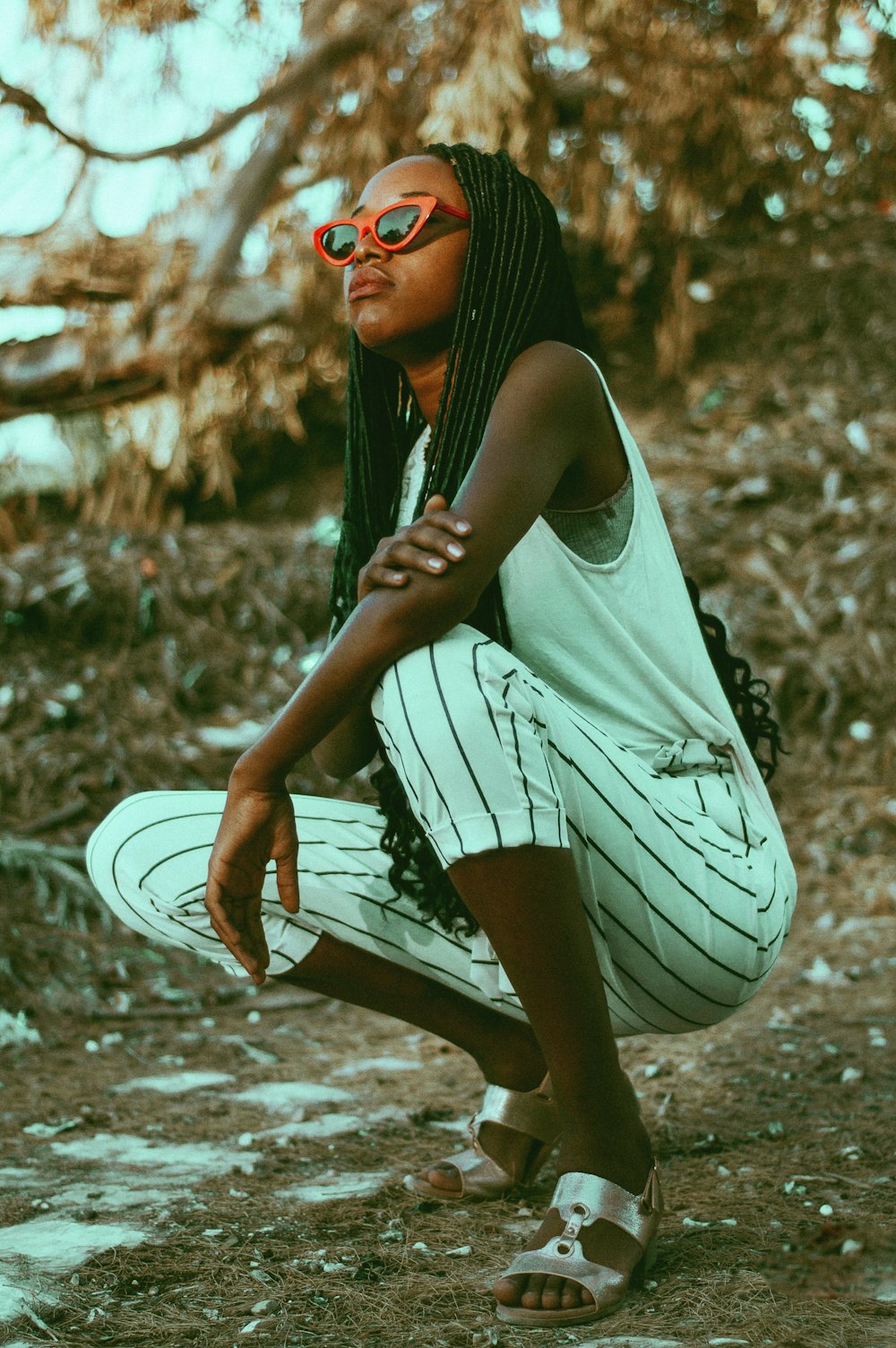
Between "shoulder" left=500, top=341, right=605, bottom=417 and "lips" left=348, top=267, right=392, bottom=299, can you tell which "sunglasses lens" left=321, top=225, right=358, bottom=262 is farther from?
"shoulder" left=500, top=341, right=605, bottom=417

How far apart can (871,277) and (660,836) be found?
4.48m

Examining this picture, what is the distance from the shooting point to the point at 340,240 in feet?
5.83

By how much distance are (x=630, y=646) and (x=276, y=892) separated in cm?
59

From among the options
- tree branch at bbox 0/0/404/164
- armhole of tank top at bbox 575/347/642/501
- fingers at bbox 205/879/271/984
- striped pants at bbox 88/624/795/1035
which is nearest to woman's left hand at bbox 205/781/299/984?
fingers at bbox 205/879/271/984

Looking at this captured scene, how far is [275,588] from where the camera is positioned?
4.51 meters

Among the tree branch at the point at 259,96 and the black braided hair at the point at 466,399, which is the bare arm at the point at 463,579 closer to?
the black braided hair at the point at 466,399

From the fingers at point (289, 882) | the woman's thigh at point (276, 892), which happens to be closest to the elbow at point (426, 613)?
the fingers at point (289, 882)

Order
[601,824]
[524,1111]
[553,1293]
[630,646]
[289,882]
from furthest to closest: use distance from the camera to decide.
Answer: [524,1111]
[630,646]
[289,882]
[601,824]
[553,1293]

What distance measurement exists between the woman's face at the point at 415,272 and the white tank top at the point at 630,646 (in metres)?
0.26

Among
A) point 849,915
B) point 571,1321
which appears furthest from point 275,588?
point 571,1321

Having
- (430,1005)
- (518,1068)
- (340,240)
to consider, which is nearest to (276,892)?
(430,1005)

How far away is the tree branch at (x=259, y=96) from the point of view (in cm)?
356

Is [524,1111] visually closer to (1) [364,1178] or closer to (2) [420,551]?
(1) [364,1178]

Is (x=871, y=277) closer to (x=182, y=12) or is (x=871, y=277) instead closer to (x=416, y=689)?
(x=182, y=12)
